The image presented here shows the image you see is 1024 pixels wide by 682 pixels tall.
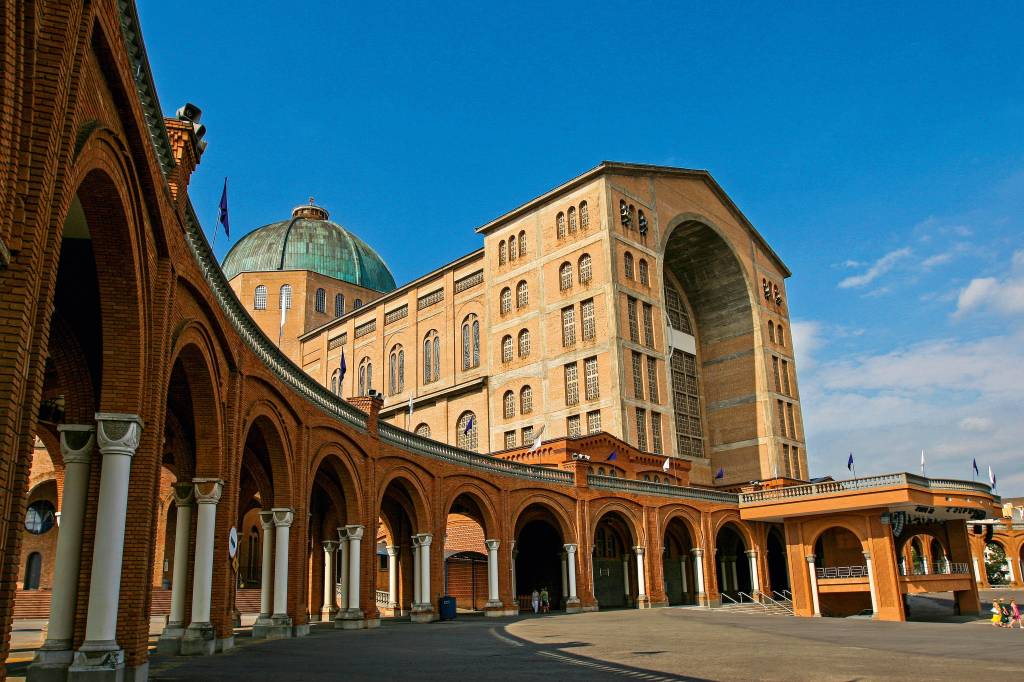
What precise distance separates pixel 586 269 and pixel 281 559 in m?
33.3

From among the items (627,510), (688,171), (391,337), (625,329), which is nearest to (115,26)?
(627,510)

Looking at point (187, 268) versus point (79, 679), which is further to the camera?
point (187, 268)

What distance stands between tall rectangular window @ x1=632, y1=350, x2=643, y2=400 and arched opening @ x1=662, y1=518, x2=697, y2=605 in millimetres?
7838

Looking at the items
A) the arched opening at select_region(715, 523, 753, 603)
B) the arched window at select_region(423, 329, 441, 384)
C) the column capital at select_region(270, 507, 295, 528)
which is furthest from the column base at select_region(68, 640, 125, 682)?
the arched window at select_region(423, 329, 441, 384)

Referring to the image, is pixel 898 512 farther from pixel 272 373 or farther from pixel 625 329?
pixel 272 373

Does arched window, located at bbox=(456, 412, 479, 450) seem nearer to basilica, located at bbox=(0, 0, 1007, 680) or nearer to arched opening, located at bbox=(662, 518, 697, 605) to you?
basilica, located at bbox=(0, 0, 1007, 680)

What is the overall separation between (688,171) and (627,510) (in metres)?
28.3

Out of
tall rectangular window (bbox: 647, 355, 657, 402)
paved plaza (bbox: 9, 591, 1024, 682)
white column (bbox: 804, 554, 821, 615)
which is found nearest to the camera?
Answer: paved plaza (bbox: 9, 591, 1024, 682)

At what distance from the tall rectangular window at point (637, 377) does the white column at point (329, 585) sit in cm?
2301

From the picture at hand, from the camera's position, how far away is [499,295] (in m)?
57.7

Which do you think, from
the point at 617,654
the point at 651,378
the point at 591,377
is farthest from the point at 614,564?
Result: the point at 617,654

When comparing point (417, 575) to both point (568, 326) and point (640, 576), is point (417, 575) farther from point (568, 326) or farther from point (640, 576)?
point (568, 326)

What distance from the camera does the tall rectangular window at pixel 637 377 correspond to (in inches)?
2009

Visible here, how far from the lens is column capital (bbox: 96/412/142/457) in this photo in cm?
1241
